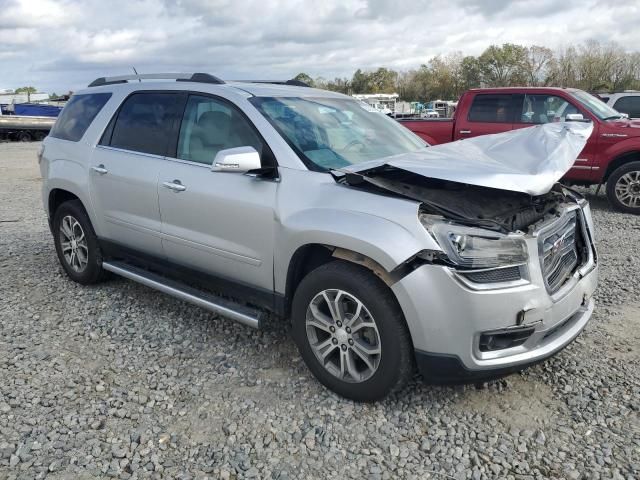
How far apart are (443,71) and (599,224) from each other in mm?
68061

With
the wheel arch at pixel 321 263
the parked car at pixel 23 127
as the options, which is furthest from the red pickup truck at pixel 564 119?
the parked car at pixel 23 127

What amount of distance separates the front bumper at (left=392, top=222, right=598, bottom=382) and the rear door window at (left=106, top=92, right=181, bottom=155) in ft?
7.68

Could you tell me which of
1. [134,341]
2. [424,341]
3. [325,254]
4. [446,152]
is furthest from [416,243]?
[134,341]

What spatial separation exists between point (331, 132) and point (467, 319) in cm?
170

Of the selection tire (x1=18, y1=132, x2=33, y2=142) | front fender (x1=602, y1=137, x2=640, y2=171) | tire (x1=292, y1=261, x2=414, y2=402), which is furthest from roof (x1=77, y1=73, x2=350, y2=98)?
tire (x1=18, y1=132, x2=33, y2=142)

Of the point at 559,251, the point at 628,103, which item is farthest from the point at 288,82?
the point at 628,103

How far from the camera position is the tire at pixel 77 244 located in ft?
16.0

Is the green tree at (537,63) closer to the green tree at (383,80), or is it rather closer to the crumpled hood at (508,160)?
the green tree at (383,80)

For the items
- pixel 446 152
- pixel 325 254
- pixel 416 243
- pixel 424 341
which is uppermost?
pixel 446 152

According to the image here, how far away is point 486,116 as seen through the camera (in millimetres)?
9711

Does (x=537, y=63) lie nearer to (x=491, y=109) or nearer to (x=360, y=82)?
(x=360, y=82)

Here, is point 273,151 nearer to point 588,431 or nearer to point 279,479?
point 279,479

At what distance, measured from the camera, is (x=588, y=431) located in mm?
2869

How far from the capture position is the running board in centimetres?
347
